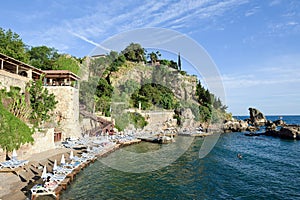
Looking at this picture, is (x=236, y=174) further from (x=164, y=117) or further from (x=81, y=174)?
(x=164, y=117)

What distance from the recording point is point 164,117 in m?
48.2

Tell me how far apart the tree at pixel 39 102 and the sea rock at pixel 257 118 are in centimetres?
6845

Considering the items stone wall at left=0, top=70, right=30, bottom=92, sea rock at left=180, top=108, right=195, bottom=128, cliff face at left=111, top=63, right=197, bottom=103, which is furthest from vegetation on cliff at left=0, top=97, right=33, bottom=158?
cliff face at left=111, top=63, right=197, bottom=103

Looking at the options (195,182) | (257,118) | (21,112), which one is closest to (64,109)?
(21,112)

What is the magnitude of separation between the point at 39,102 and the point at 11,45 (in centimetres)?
1096

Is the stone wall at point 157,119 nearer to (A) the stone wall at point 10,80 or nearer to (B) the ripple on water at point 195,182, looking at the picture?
(B) the ripple on water at point 195,182

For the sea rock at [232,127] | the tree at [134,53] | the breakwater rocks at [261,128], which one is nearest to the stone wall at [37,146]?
the breakwater rocks at [261,128]

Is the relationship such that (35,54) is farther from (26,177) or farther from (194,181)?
(194,181)

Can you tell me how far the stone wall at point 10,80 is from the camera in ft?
64.1

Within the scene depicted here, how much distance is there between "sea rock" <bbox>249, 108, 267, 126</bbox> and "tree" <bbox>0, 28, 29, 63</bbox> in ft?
230

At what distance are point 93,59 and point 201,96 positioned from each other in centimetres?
3296

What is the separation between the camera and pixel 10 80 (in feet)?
67.9

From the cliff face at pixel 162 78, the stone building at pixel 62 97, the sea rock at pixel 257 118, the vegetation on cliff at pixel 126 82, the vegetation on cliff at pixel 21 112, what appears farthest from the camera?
the sea rock at pixel 257 118

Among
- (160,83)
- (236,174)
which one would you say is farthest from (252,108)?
(236,174)
